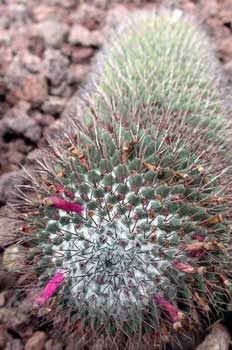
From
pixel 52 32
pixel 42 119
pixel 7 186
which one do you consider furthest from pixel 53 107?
pixel 7 186

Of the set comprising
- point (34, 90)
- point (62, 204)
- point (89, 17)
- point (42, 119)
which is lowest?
point (62, 204)

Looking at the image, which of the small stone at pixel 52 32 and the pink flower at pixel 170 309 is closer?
the pink flower at pixel 170 309

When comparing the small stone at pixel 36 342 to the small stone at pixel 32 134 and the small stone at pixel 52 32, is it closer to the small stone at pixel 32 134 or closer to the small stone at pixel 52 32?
the small stone at pixel 32 134

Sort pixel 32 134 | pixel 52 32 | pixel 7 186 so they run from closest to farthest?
pixel 7 186, pixel 32 134, pixel 52 32

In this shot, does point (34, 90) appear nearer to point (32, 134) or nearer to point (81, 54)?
point (32, 134)

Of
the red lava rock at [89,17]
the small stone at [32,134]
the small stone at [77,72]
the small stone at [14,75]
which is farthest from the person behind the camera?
the red lava rock at [89,17]

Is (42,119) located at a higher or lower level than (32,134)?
higher

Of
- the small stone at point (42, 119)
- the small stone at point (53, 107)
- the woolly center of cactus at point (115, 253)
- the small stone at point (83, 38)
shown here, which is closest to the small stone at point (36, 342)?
the woolly center of cactus at point (115, 253)

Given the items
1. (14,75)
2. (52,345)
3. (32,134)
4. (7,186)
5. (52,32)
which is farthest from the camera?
(52,32)

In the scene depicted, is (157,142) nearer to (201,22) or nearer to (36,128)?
(36,128)
